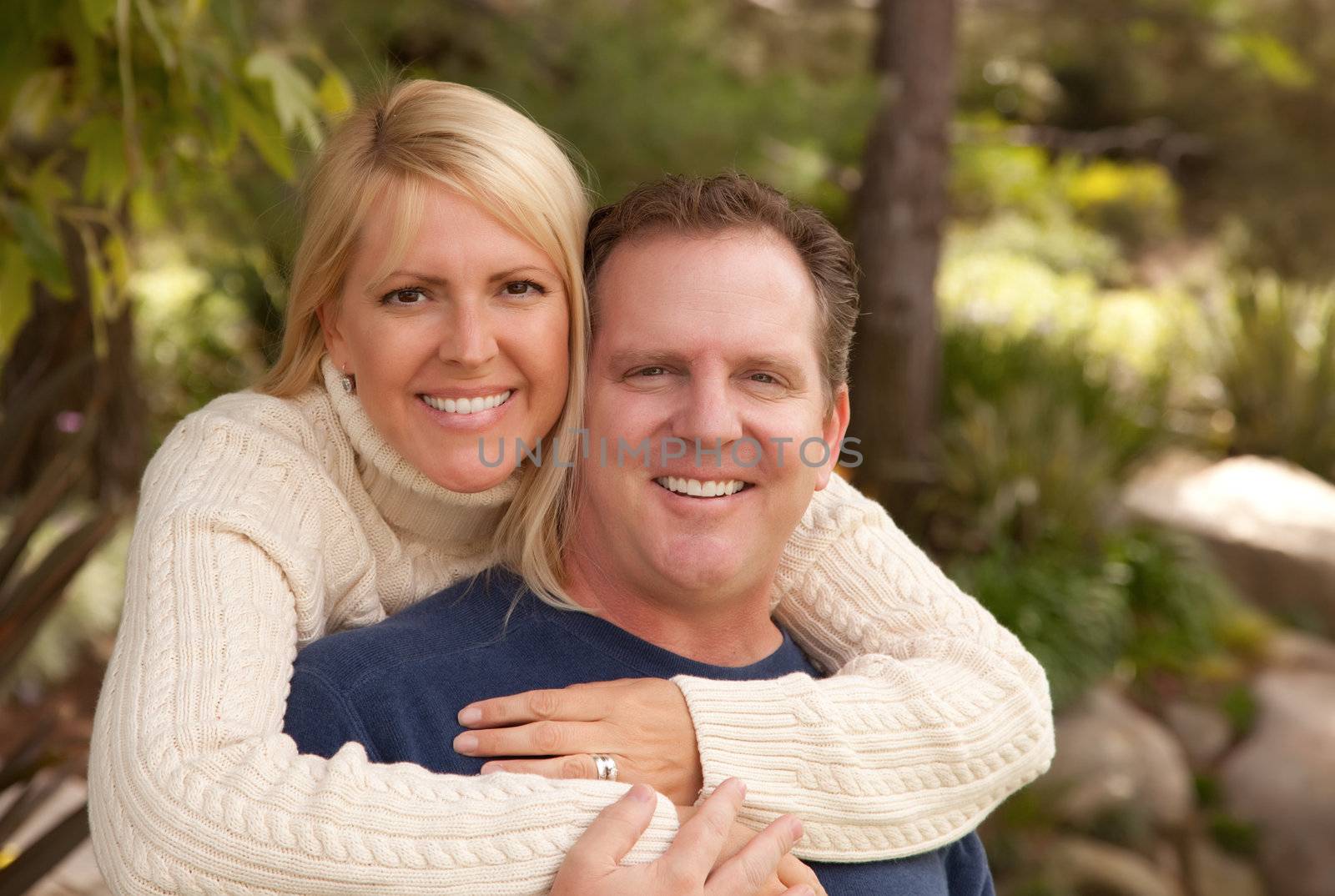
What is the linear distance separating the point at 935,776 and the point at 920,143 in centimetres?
596

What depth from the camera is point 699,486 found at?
6.87ft

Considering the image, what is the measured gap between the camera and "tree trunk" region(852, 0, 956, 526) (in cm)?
741

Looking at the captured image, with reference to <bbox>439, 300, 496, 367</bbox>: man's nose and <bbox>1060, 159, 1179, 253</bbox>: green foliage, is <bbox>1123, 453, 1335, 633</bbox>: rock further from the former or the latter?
<bbox>1060, 159, 1179, 253</bbox>: green foliage

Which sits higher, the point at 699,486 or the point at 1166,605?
the point at 699,486

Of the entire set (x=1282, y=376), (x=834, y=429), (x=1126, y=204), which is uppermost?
(x=834, y=429)

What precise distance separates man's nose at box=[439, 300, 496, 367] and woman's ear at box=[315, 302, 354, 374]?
230 mm

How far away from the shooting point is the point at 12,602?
276 centimetres

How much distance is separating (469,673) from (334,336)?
1.94 feet

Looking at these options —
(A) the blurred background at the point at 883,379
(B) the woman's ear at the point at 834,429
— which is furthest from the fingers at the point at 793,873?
(A) the blurred background at the point at 883,379

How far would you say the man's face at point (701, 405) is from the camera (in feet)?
6.81

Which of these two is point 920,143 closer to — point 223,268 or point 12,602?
point 223,268

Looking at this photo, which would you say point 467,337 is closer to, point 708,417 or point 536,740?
point 708,417

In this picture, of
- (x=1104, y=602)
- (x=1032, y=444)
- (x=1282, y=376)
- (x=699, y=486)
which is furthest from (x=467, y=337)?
(x=1282, y=376)

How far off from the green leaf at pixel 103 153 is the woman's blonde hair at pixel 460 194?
1.34ft
